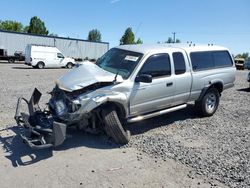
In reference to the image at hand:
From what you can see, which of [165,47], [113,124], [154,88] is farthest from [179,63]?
[113,124]

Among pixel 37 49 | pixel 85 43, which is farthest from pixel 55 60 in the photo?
pixel 85 43

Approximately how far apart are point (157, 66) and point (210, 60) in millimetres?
2372

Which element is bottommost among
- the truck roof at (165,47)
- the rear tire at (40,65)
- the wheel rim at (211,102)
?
the wheel rim at (211,102)

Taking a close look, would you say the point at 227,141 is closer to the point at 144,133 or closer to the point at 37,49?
the point at 144,133

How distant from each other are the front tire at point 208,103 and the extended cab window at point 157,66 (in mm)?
1807

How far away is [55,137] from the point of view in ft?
15.4

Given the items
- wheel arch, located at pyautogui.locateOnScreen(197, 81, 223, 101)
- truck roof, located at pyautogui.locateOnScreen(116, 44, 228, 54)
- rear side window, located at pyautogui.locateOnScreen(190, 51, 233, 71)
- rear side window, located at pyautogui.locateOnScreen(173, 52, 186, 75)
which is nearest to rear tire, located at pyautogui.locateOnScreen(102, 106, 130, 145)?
truck roof, located at pyautogui.locateOnScreen(116, 44, 228, 54)

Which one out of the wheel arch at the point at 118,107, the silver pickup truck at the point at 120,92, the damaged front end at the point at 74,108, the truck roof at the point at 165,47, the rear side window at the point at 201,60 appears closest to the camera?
the damaged front end at the point at 74,108

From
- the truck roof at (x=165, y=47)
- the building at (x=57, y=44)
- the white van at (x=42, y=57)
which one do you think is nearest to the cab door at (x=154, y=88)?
the truck roof at (x=165, y=47)

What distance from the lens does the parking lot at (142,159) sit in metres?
4.12

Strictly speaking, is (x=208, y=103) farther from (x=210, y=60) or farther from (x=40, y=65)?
(x=40, y=65)

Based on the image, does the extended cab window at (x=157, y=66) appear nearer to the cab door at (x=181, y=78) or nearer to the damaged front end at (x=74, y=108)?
the cab door at (x=181, y=78)

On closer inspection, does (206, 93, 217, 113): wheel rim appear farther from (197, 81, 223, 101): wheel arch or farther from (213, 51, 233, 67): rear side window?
(213, 51, 233, 67): rear side window

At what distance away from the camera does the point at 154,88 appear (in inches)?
240
